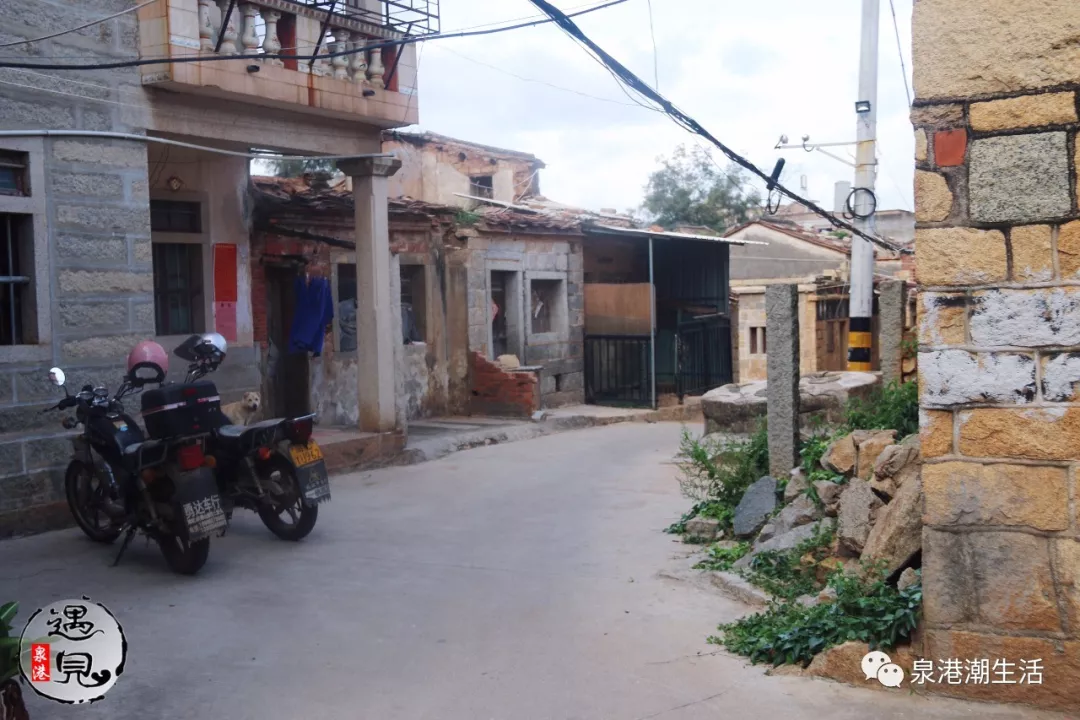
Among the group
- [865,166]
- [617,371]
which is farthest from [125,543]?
[617,371]

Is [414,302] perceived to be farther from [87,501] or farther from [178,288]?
[87,501]

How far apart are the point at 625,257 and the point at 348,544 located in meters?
13.2

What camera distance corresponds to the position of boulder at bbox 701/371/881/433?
9.77m

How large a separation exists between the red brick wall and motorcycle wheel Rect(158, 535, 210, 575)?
8.69 metres

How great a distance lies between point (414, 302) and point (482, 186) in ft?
29.9

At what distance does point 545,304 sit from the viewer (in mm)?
17734

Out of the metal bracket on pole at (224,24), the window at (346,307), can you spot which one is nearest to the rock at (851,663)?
the metal bracket on pole at (224,24)

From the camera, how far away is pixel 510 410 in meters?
15.2

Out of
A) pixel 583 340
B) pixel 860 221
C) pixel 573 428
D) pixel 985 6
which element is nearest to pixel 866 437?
pixel 985 6

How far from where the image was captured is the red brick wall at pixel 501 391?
1519cm

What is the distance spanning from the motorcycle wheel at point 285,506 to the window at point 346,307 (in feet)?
18.7

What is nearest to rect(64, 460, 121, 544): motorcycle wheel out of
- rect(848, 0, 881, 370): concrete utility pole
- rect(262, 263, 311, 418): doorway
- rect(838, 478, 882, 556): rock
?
rect(262, 263, 311, 418): doorway

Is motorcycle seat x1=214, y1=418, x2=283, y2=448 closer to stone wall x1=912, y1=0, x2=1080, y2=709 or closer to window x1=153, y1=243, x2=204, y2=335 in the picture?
window x1=153, y1=243, x2=204, y2=335

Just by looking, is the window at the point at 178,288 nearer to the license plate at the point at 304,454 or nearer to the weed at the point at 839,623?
the license plate at the point at 304,454
